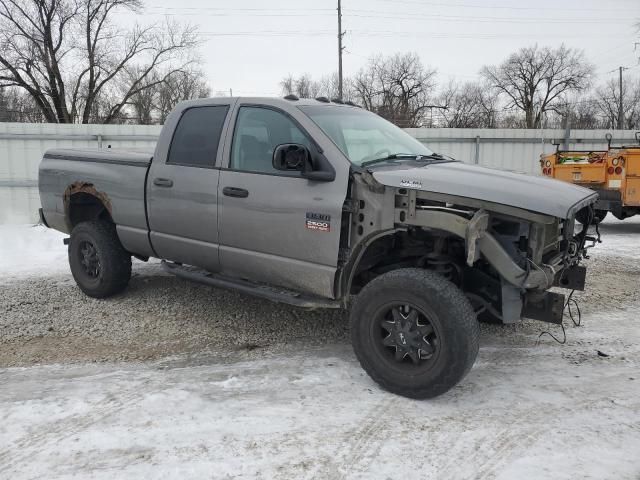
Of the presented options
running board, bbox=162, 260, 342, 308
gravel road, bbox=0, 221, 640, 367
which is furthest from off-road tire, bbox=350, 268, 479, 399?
gravel road, bbox=0, 221, 640, 367

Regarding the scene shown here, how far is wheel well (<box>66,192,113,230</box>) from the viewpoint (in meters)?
5.91

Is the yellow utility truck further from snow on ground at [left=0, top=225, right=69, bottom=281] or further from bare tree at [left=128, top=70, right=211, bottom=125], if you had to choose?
bare tree at [left=128, top=70, right=211, bottom=125]

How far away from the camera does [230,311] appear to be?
554cm

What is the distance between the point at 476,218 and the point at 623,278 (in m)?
4.64

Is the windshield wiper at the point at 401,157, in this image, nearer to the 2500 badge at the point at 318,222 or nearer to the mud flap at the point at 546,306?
the 2500 badge at the point at 318,222

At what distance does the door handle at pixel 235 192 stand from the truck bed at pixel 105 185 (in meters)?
1.10

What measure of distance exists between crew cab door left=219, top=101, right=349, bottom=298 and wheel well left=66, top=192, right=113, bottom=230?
6.64ft

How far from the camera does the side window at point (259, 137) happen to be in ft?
14.0

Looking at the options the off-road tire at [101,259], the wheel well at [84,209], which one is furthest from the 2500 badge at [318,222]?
the wheel well at [84,209]

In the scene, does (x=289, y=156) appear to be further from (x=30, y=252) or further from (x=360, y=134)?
(x=30, y=252)

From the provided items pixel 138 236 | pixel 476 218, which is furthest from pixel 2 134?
pixel 476 218

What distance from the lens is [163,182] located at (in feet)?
16.2

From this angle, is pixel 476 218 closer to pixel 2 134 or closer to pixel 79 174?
pixel 79 174

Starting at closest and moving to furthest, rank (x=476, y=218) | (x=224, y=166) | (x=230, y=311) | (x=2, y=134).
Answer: (x=476, y=218)
(x=224, y=166)
(x=230, y=311)
(x=2, y=134)
